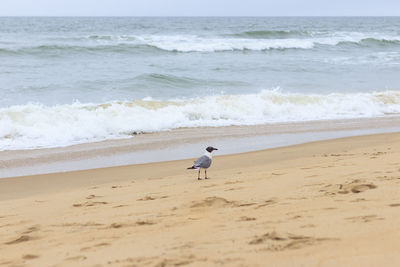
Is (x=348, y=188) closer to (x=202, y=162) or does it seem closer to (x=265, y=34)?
(x=202, y=162)

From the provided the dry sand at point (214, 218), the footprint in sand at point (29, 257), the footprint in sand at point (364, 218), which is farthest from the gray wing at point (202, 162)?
the footprint in sand at point (29, 257)

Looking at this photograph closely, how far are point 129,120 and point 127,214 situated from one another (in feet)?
22.6

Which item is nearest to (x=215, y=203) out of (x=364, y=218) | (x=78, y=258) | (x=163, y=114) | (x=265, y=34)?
(x=364, y=218)

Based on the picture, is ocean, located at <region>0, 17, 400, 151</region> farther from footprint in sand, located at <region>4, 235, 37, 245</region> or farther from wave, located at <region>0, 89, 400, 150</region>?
footprint in sand, located at <region>4, 235, 37, 245</region>

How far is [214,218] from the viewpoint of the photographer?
3.89 meters

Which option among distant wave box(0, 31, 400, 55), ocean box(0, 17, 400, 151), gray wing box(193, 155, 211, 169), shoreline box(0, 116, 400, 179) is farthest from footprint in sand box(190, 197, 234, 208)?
distant wave box(0, 31, 400, 55)

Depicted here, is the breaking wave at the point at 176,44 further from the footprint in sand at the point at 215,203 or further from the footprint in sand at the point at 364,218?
the footprint in sand at the point at 364,218

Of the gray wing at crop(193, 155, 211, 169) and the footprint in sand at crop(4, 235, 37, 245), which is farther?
the gray wing at crop(193, 155, 211, 169)

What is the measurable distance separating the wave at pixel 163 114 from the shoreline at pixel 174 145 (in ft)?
1.82

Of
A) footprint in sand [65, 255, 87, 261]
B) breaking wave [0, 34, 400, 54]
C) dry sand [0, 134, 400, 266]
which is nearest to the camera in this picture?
dry sand [0, 134, 400, 266]

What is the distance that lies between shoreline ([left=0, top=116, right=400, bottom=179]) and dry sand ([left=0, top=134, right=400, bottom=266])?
1103mm

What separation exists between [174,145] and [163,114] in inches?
107

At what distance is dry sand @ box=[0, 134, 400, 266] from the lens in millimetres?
2982

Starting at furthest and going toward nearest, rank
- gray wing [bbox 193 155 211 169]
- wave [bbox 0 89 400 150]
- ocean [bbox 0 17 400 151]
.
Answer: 1. ocean [bbox 0 17 400 151]
2. wave [bbox 0 89 400 150]
3. gray wing [bbox 193 155 211 169]
